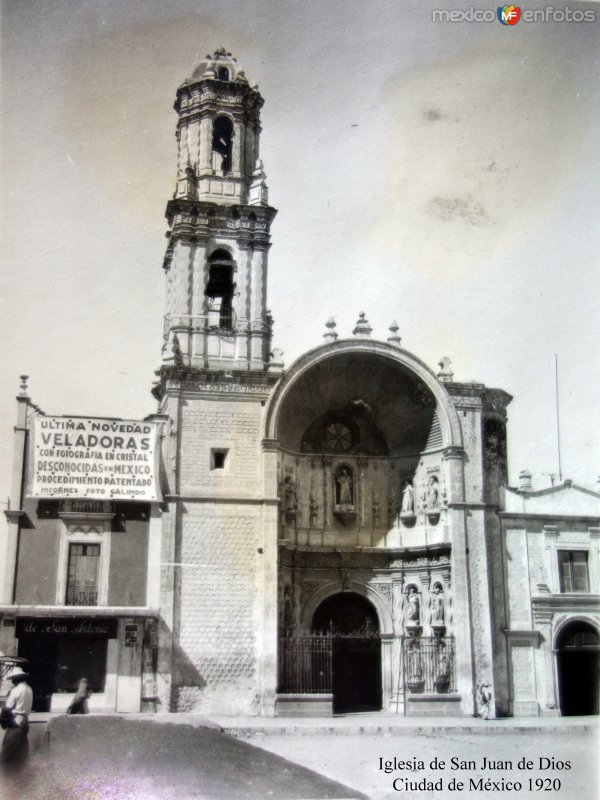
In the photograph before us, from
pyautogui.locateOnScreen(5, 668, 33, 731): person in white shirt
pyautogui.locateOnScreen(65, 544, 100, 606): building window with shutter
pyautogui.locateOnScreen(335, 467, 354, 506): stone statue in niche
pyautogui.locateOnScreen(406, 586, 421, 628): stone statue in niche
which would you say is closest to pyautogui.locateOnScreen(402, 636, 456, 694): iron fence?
pyautogui.locateOnScreen(406, 586, 421, 628): stone statue in niche

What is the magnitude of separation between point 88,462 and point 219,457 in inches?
128

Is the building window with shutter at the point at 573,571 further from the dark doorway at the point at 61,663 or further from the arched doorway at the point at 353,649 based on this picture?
the dark doorway at the point at 61,663

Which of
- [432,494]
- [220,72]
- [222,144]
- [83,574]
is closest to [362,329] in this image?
[432,494]

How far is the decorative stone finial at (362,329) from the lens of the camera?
24.2m

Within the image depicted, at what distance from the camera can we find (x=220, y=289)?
25.9 meters

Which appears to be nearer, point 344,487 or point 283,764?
point 283,764

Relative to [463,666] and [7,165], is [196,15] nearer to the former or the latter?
[7,165]

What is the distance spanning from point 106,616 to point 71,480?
3.31 meters

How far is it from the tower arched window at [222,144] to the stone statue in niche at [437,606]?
41.3 ft

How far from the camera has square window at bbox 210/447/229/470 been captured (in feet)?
78.0

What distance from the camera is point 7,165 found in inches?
736

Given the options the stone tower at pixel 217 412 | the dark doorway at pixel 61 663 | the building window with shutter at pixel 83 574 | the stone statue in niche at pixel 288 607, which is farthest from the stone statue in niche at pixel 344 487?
the dark doorway at pixel 61 663

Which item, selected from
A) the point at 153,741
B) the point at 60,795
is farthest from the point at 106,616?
the point at 60,795

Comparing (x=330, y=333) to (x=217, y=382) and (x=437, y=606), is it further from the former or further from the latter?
(x=437, y=606)
